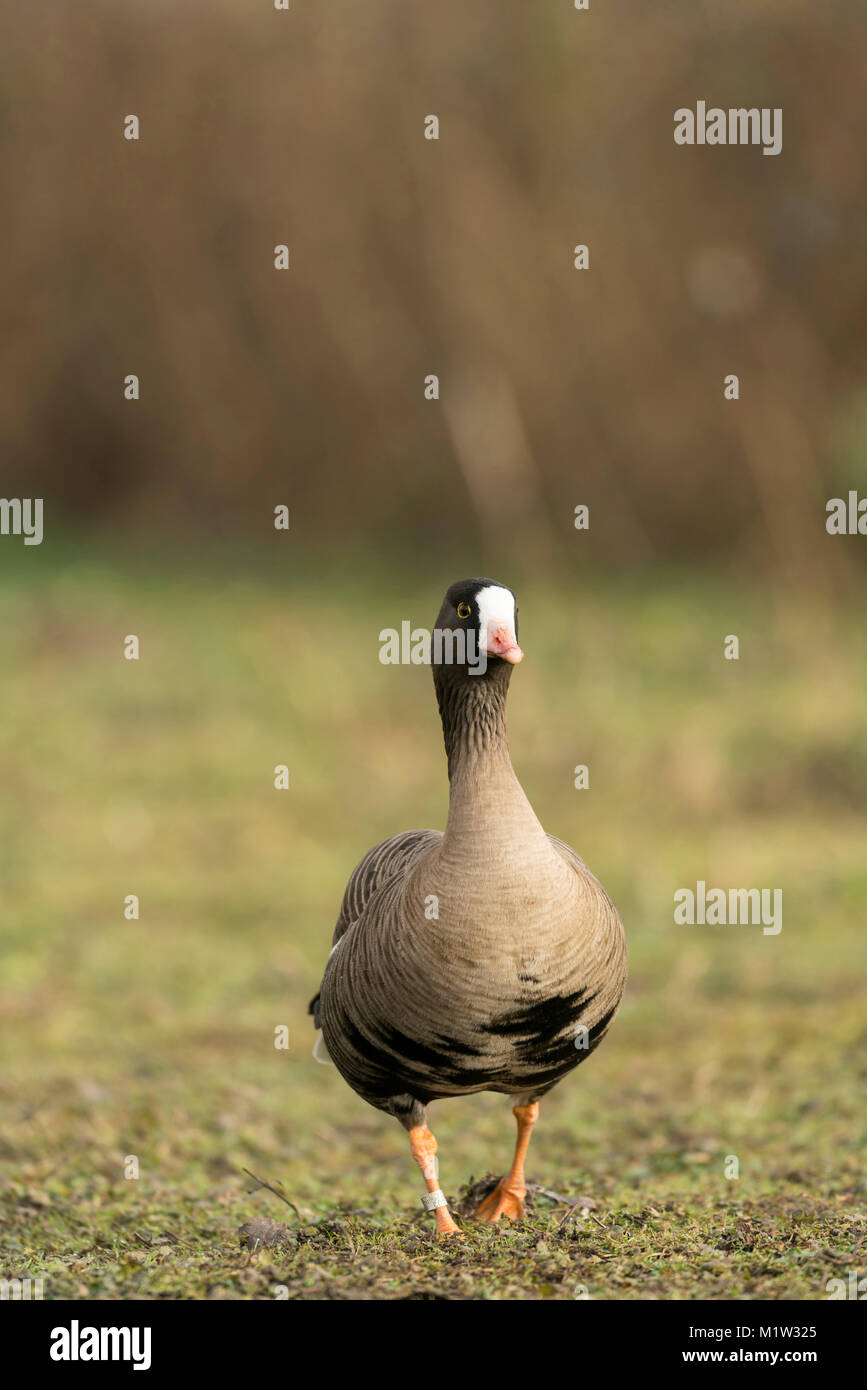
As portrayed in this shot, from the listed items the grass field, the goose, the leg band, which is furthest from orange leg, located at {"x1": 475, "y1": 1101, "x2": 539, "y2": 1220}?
the leg band

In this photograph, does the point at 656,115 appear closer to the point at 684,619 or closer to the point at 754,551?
the point at 754,551

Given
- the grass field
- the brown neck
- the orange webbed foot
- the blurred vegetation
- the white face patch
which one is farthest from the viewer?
the blurred vegetation

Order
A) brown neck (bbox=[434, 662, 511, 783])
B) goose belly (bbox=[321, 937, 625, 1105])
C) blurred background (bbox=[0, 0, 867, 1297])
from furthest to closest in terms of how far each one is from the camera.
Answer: blurred background (bbox=[0, 0, 867, 1297]) → brown neck (bbox=[434, 662, 511, 783]) → goose belly (bbox=[321, 937, 625, 1105])

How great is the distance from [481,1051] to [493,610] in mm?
1206

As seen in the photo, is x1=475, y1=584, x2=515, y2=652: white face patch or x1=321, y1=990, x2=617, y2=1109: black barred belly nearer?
x1=321, y1=990, x2=617, y2=1109: black barred belly

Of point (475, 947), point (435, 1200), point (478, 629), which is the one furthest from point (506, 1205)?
point (478, 629)

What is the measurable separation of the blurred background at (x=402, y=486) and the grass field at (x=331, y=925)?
56 mm

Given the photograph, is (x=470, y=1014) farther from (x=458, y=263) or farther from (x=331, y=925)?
(x=458, y=263)

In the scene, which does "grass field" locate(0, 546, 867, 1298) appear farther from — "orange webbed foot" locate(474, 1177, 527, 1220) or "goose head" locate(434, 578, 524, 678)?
"goose head" locate(434, 578, 524, 678)

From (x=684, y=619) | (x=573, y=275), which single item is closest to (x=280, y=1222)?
(x=684, y=619)

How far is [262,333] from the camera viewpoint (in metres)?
21.8

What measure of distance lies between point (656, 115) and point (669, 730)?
9550 millimetres

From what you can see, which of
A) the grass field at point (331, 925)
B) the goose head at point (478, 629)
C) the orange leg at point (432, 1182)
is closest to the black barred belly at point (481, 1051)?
the orange leg at point (432, 1182)

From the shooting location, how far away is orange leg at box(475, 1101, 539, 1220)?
502 centimetres
